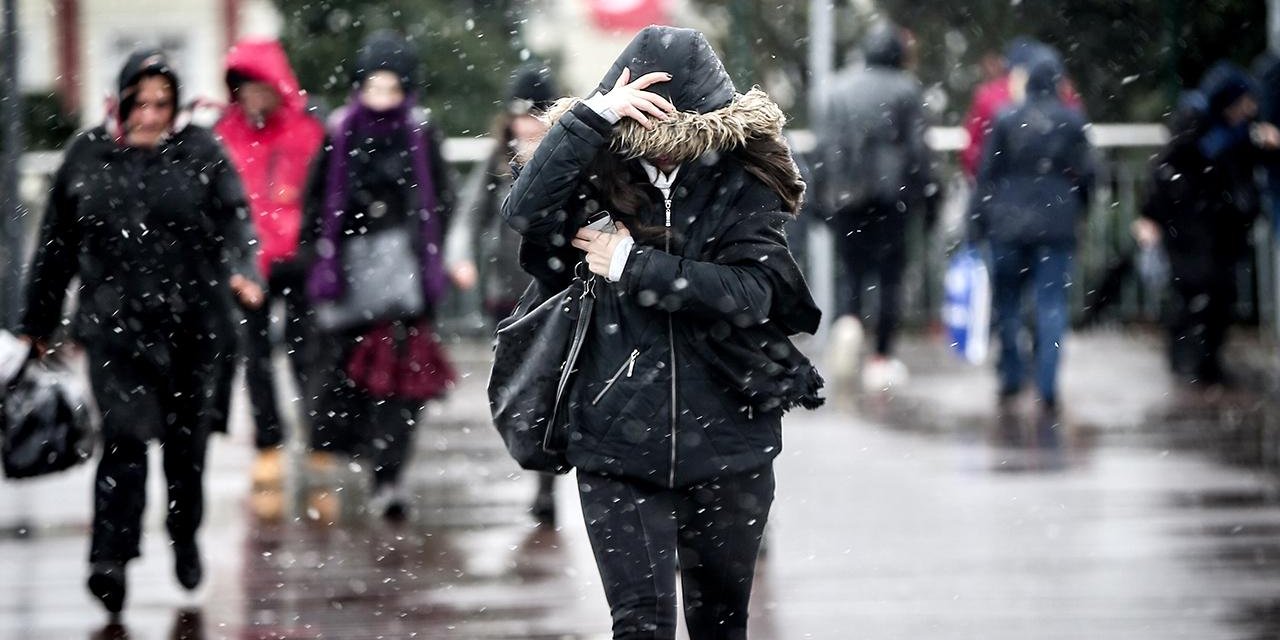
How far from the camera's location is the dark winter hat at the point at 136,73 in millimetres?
7156

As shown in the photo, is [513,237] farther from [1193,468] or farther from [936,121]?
[936,121]

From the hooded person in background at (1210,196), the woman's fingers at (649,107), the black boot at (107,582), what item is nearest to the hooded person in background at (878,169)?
the hooded person in background at (1210,196)

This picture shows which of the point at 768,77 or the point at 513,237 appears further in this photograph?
the point at 768,77

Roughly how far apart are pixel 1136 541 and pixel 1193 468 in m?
2.04

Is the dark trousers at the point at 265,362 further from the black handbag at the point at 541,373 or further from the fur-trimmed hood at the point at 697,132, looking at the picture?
the fur-trimmed hood at the point at 697,132

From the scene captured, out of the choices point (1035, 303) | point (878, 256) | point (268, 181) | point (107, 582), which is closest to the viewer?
point (107, 582)

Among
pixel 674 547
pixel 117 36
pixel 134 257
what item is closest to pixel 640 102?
pixel 674 547

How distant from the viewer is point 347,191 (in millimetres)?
9102

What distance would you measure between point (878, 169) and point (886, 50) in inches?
29.1

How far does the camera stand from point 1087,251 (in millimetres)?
16656

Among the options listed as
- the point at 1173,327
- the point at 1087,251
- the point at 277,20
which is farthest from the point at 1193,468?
the point at 277,20

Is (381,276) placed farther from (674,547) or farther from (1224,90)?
(1224,90)

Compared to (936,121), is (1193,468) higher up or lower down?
lower down

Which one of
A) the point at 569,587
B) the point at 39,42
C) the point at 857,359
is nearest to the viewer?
the point at 569,587
